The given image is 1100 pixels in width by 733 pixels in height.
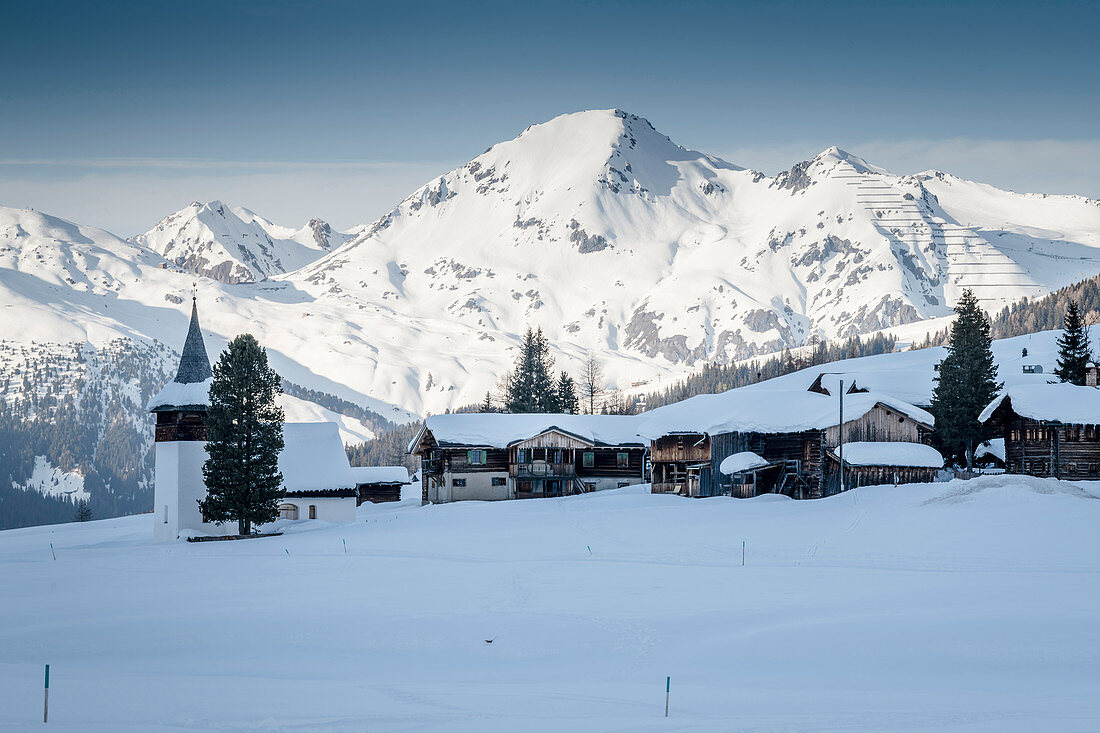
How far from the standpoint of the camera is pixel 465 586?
121 ft

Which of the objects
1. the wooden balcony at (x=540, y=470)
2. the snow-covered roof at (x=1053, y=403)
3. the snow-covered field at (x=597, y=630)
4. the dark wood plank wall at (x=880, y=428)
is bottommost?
the snow-covered field at (x=597, y=630)

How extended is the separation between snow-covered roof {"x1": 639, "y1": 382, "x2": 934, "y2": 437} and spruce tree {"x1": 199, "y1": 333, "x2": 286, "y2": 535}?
28.2 meters

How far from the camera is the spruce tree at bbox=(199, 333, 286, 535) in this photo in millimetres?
61875

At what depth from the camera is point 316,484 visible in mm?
75000

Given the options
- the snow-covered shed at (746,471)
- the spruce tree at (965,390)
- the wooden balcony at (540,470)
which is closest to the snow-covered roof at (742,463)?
the snow-covered shed at (746,471)

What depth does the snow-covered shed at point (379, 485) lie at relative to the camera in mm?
109188

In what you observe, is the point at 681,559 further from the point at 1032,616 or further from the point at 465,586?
the point at 1032,616

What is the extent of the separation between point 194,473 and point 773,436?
36520mm

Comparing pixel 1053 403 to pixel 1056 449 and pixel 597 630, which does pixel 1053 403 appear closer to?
pixel 1056 449

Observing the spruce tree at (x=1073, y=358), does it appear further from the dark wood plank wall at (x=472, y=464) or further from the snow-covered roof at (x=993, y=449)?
the dark wood plank wall at (x=472, y=464)

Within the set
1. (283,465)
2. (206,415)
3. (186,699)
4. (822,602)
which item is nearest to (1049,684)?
(822,602)

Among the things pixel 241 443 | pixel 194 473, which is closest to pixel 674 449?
Result: pixel 241 443

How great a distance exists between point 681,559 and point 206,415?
34.5m

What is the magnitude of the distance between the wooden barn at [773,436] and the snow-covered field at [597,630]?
16249 mm
